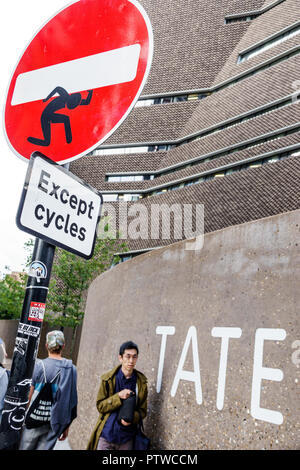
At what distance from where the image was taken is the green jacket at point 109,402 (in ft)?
12.5

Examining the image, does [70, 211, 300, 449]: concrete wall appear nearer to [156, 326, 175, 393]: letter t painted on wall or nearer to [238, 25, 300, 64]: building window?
[156, 326, 175, 393]: letter t painted on wall

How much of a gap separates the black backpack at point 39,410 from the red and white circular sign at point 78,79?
2.96m

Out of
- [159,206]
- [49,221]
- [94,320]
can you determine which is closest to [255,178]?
[159,206]

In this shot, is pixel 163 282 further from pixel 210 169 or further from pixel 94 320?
pixel 210 169

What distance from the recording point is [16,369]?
1647 millimetres

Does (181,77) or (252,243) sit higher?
(181,77)

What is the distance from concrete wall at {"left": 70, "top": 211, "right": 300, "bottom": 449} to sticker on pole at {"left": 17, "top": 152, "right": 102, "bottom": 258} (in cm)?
210

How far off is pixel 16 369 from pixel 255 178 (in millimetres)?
26044

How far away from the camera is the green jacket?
149 inches

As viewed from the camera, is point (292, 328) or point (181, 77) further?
point (181, 77)

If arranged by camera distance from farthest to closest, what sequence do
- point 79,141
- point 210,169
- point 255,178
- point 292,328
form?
point 210,169
point 255,178
point 292,328
point 79,141

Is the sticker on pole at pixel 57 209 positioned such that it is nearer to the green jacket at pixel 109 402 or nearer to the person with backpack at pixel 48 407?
the green jacket at pixel 109 402

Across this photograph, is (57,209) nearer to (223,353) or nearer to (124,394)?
(124,394)

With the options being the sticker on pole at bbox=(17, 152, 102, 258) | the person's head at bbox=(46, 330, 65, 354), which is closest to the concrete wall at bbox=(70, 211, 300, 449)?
the person's head at bbox=(46, 330, 65, 354)
